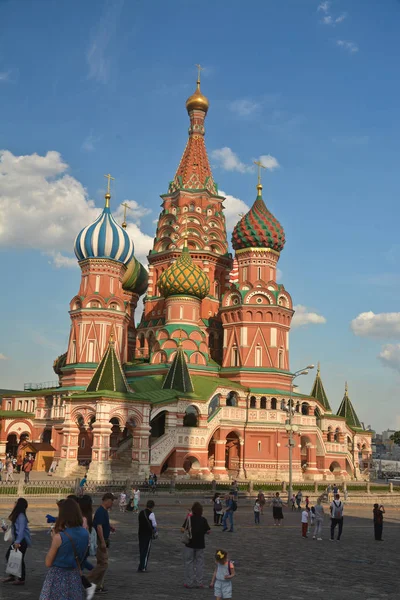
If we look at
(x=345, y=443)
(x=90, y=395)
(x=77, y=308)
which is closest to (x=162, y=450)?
(x=90, y=395)

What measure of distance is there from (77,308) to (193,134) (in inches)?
774

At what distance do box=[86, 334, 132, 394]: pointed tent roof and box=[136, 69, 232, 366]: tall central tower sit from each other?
37.1 feet

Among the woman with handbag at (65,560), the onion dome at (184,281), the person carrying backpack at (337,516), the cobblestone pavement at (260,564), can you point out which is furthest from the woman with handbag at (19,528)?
the onion dome at (184,281)

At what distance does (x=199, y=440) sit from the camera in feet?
134

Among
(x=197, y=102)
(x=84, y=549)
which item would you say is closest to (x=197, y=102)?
(x=197, y=102)

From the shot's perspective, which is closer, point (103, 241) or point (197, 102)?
point (103, 241)

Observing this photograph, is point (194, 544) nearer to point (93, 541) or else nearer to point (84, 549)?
point (93, 541)

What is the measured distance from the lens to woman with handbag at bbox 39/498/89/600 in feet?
20.5

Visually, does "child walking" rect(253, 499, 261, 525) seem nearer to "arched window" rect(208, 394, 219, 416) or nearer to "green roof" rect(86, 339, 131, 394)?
"green roof" rect(86, 339, 131, 394)

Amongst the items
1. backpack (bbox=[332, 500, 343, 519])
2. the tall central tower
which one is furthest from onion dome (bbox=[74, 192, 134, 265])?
backpack (bbox=[332, 500, 343, 519])

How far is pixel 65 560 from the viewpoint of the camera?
6293mm

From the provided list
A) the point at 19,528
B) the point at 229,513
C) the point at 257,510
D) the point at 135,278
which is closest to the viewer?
the point at 19,528

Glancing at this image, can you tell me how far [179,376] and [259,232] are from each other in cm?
1426

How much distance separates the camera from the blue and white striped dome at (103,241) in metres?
49.2
